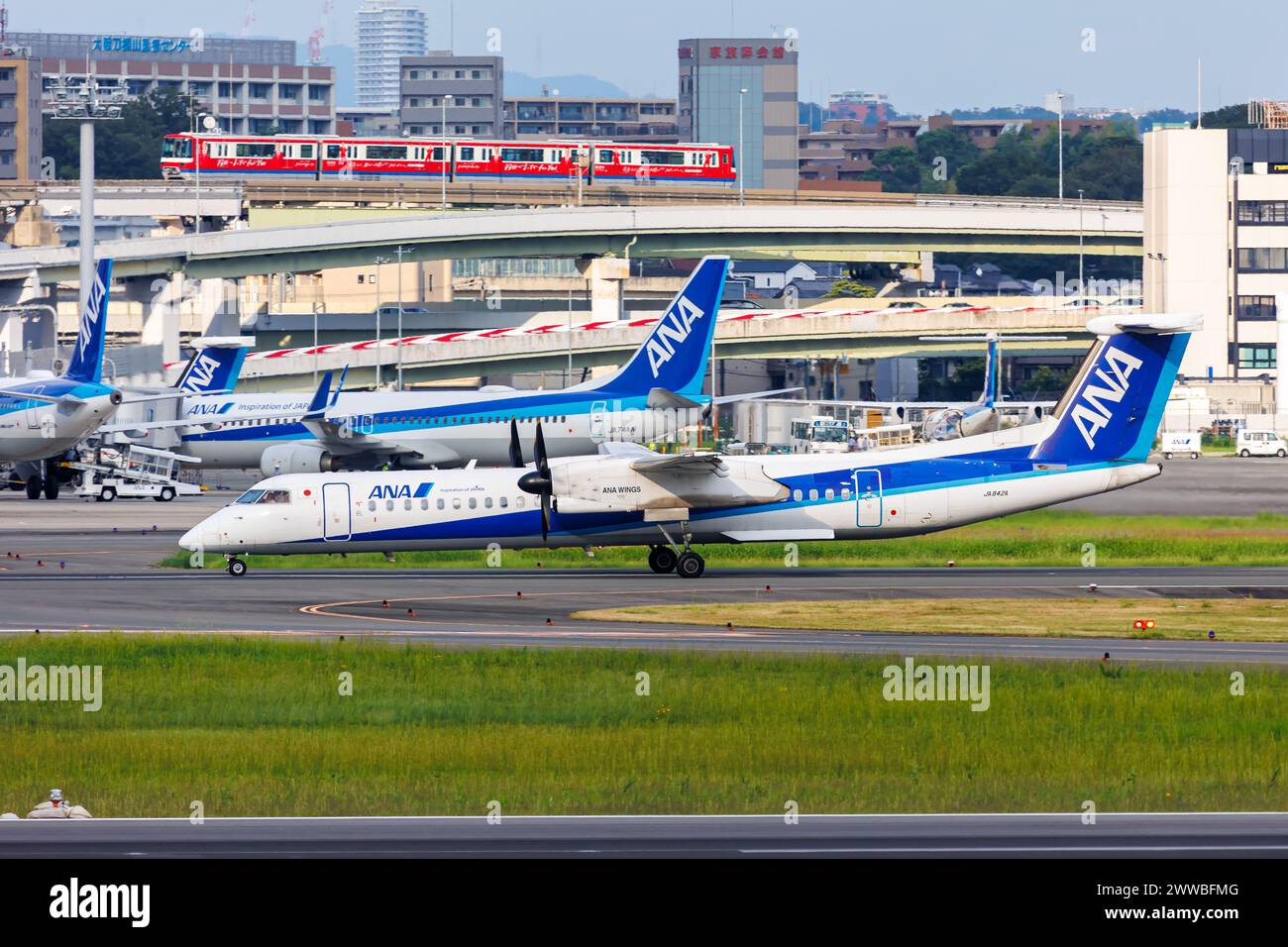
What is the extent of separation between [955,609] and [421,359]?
3177 inches

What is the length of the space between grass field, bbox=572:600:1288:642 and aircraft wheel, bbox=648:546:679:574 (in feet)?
21.5

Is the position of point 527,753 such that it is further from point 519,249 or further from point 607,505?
point 519,249

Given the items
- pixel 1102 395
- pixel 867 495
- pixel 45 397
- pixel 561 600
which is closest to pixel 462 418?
pixel 45 397

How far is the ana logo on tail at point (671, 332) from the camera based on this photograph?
224 ft

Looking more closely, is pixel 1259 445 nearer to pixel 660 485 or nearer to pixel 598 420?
pixel 598 420

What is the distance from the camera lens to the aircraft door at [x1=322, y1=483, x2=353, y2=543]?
4616 cm

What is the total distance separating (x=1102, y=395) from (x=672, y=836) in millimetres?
31814

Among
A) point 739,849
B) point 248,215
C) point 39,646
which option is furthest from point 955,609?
point 248,215

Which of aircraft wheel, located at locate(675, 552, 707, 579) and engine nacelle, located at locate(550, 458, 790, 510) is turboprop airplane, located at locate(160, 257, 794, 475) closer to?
engine nacelle, located at locate(550, 458, 790, 510)

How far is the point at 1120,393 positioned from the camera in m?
47.0

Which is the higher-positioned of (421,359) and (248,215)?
(248,215)
